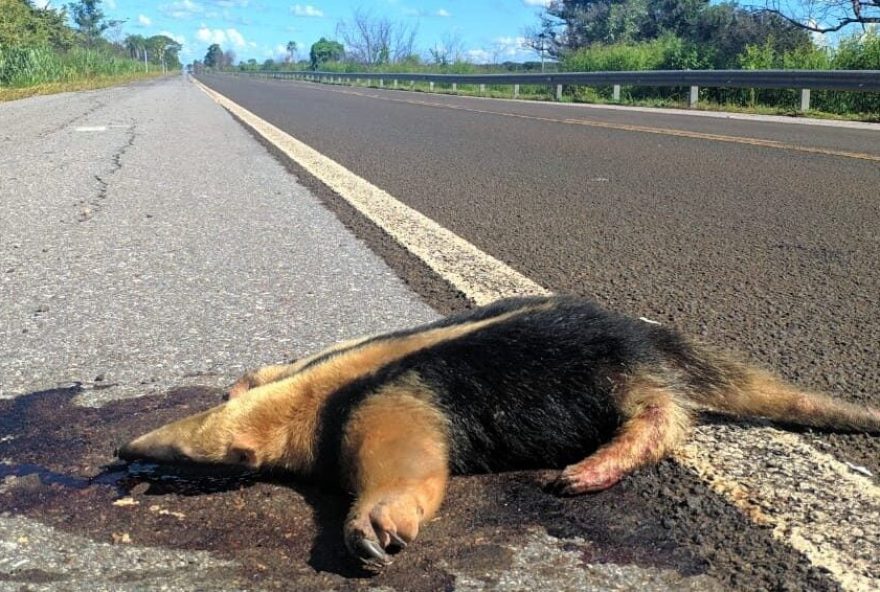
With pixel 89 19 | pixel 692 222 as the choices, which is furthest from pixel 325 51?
pixel 692 222

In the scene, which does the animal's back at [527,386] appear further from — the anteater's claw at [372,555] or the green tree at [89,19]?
the green tree at [89,19]

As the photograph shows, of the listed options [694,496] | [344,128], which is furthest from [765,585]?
[344,128]

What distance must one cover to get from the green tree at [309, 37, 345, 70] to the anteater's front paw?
10327cm

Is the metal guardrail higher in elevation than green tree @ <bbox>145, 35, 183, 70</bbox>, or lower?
lower

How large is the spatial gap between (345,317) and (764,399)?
1.55 m

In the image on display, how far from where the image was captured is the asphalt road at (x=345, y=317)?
5.67 feet

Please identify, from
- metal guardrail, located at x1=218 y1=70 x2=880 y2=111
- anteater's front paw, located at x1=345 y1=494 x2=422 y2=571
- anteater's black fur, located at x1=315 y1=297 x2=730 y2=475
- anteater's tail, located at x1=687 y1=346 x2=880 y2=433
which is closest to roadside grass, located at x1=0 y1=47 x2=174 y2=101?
metal guardrail, located at x1=218 y1=70 x2=880 y2=111

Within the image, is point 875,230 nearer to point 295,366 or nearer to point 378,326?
point 378,326

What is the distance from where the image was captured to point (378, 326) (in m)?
3.10

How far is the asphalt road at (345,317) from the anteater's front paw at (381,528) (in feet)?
0.13

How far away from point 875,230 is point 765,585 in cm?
369

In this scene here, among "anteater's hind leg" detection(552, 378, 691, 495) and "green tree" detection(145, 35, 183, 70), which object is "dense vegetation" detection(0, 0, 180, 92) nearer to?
"anteater's hind leg" detection(552, 378, 691, 495)

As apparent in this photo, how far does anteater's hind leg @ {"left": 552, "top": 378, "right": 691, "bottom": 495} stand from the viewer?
1.98m

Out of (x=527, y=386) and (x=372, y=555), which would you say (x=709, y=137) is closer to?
(x=527, y=386)
